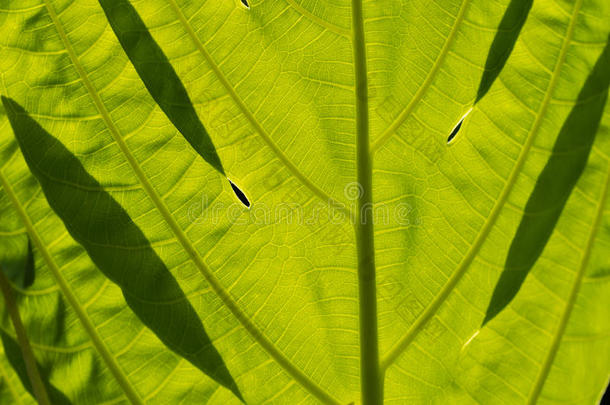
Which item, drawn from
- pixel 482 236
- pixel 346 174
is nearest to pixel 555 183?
pixel 482 236

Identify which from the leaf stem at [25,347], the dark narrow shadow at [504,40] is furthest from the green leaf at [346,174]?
the leaf stem at [25,347]

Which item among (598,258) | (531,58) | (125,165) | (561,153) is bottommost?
(125,165)

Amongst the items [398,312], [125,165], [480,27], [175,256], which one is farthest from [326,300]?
[480,27]

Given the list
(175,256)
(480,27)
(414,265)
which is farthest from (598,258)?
(175,256)

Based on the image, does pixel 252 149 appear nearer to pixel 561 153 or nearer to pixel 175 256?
pixel 175 256

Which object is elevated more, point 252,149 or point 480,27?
point 480,27

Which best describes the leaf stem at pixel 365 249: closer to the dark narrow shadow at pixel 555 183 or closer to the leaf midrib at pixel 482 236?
the leaf midrib at pixel 482 236
